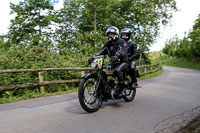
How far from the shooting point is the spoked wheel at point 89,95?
13.6ft

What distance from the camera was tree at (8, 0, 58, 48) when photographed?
21234 mm

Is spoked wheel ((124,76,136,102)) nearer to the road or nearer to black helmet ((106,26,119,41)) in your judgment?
the road

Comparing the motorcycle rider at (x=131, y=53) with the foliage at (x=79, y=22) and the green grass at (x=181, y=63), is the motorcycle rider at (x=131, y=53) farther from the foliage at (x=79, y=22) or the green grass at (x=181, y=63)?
the green grass at (x=181, y=63)

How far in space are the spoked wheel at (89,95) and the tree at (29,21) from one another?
1753 cm

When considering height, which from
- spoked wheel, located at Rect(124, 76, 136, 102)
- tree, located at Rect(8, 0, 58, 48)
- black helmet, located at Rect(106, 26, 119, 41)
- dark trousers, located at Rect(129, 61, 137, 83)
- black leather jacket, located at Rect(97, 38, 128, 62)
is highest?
tree, located at Rect(8, 0, 58, 48)

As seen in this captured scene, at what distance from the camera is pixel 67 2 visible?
2547cm

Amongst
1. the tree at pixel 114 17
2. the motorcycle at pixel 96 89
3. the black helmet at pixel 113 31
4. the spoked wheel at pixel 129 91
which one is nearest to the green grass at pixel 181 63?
the tree at pixel 114 17

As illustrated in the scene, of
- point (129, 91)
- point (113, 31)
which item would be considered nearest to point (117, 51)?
point (113, 31)

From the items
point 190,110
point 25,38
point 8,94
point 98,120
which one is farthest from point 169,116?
point 25,38

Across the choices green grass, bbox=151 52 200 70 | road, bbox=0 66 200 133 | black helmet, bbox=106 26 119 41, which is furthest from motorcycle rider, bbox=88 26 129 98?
green grass, bbox=151 52 200 70

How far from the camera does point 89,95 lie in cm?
446

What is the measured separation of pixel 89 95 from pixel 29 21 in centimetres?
2042

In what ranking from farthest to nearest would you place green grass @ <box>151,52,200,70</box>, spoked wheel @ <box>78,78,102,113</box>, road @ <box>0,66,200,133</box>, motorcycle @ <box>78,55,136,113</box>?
green grass @ <box>151,52,200,70</box> → motorcycle @ <box>78,55,136,113</box> → spoked wheel @ <box>78,78,102,113</box> → road @ <box>0,66,200,133</box>

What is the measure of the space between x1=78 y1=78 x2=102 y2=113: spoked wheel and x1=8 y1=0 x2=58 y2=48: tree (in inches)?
690
